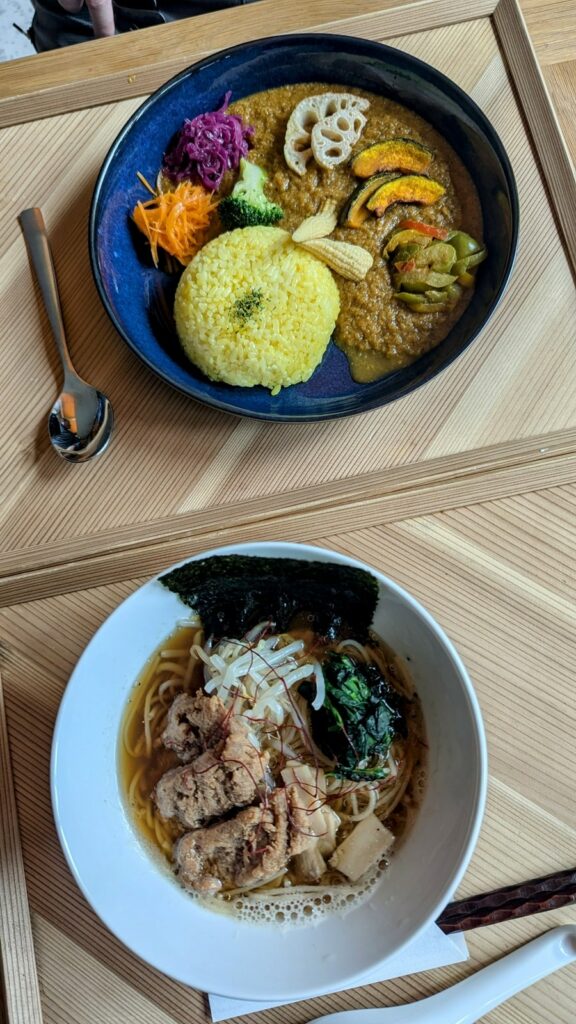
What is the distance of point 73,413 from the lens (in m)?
1.55

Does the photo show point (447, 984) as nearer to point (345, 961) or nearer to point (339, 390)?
point (345, 961)

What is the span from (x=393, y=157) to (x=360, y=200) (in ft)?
0.40

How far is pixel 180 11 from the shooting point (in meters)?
2.02

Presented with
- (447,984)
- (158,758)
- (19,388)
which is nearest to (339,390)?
(19,388)

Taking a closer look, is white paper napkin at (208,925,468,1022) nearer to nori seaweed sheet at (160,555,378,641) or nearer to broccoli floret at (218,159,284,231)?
nori seaweed sheet at (160,555,378,641)

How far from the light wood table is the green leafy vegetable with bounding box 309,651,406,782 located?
0.61 feet

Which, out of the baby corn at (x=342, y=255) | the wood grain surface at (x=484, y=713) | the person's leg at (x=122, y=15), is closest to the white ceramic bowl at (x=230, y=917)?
the wood grain surface at (x=484, y=713)

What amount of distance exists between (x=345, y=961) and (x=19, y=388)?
4.18 feet

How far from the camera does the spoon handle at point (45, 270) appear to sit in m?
1.59

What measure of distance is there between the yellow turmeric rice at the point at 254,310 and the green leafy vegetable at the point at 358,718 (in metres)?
0.62

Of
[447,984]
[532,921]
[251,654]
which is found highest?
[251,654]

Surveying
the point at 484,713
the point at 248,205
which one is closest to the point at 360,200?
the point at 248,205

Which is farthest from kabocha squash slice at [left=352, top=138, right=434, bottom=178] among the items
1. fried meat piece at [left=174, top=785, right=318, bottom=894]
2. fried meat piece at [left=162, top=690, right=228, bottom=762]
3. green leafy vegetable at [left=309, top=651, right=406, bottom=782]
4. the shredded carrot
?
fried meat piece at [left=174, top=785, right=318, bottom=894]

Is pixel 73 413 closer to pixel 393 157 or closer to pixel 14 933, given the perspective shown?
pixel 393 157
